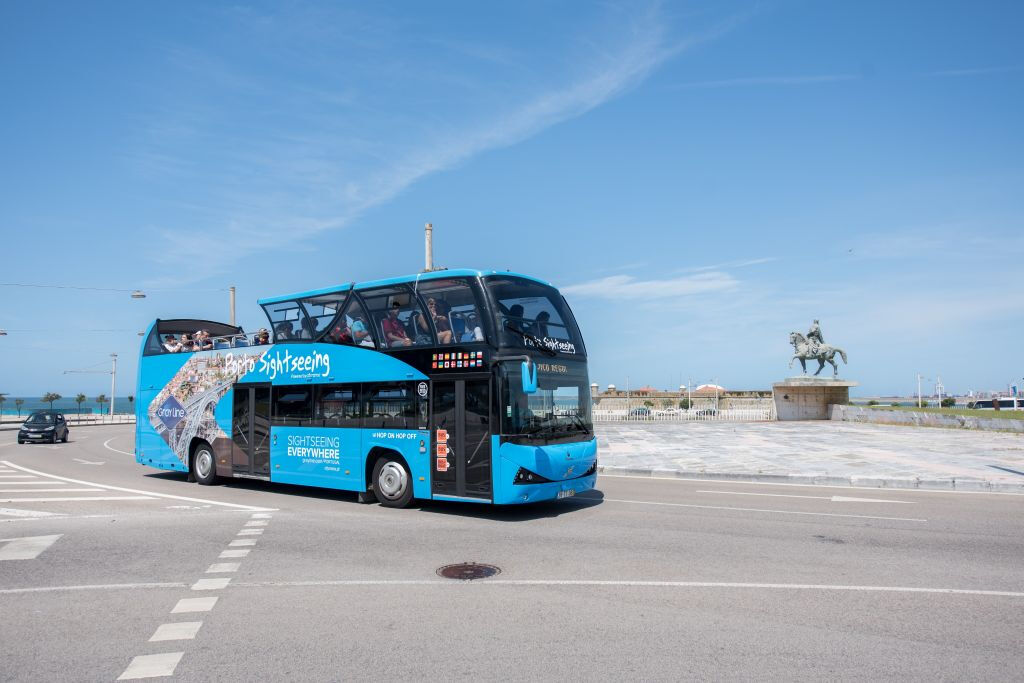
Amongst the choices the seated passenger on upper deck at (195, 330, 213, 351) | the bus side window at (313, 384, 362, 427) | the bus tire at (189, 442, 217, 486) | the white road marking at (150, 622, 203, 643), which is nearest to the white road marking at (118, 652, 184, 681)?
the white road marking at (150, 622, 203, 643)

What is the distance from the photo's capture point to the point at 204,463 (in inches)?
669

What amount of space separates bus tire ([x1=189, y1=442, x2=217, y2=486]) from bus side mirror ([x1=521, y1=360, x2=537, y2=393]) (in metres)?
9.24

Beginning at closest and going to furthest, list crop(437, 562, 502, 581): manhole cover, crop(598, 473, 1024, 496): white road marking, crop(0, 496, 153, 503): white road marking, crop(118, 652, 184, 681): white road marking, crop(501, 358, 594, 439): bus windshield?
1. crop(118, 652, 184, 681): white road marking
2. crop(437, 562, 502, 581): manhole cover
3. crop(501, 358, 594, 439): bus windshield
4. crop(0, 496, 153, 503): white road marking
5. crop(598, 473, 1024, 496): white road marking

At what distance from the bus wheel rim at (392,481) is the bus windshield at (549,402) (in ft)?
8.04

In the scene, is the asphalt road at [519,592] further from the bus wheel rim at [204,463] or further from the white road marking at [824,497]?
the bus wheel rim at [204,463]

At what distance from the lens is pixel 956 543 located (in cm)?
939

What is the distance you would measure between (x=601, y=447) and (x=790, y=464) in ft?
23.1

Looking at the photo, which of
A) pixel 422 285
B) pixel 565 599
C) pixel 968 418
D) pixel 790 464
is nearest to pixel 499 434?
pixel 422 285

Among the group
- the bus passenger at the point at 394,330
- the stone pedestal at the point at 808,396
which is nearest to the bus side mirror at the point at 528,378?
the bus passenger at the point at 394,330

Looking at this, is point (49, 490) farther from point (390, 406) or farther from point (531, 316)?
point (531, 316)

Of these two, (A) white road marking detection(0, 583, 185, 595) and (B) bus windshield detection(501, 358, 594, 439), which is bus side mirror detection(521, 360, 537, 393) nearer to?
(B) bus windshield detection(501, 358, 594, 439)

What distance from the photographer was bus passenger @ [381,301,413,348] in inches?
494

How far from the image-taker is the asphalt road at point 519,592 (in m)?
5.22

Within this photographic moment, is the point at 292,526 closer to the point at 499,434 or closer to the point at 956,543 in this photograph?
the point at 499,434
